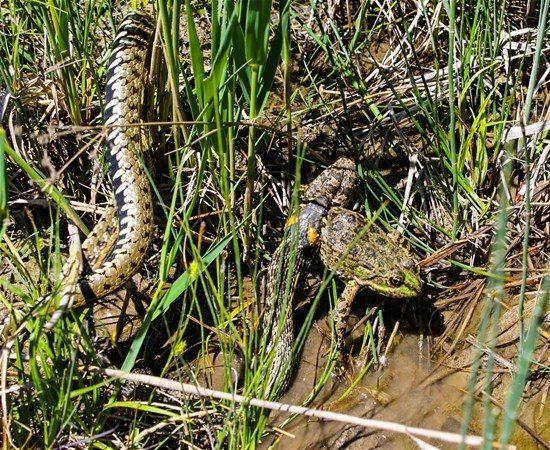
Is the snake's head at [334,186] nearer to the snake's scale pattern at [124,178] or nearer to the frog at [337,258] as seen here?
the frog at [337,258]

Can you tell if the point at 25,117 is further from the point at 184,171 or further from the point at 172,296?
the point at 172,296

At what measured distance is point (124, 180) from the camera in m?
3.91

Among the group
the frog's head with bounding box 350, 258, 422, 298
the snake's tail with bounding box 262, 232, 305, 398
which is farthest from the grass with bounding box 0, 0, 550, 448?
the frog's head with bounding box 350, 258, 422, 298

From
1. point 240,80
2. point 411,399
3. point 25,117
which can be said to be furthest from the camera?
point 25,117

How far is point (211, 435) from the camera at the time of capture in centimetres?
335

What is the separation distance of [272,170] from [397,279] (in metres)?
0.98

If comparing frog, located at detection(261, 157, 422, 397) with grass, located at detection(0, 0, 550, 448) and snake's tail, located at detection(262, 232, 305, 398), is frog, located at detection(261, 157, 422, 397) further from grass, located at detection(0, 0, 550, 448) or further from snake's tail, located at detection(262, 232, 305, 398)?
grass, located at detection(0, 0, 550, 448)

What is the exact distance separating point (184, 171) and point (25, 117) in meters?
0.93

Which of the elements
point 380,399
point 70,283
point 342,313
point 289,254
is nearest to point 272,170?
point 289,254

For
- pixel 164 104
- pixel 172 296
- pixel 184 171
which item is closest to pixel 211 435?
pixel 172 296

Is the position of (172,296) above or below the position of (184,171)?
below

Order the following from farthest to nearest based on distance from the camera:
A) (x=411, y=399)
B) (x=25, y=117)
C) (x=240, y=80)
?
(x=25, y=117) < (x=411, y=399) < (x=240, y=80)

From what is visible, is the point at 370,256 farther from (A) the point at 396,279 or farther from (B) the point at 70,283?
(B) the point at 70,283

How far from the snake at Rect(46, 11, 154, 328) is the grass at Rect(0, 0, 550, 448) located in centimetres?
12
